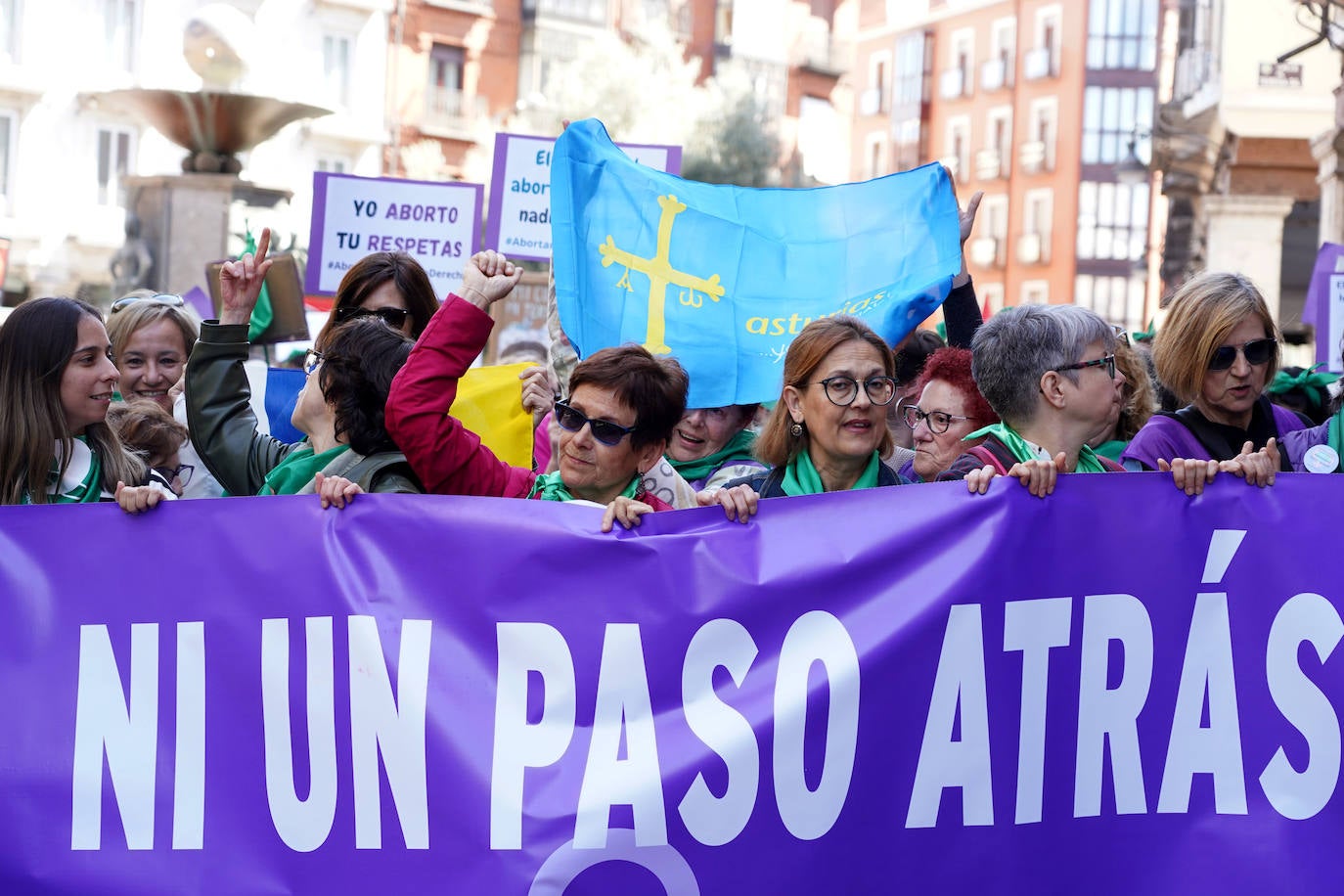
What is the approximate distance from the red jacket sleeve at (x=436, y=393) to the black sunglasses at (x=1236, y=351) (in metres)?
1.83

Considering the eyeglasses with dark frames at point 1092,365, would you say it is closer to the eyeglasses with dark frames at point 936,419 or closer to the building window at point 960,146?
the eyeglasses with dark frames at point 936,419

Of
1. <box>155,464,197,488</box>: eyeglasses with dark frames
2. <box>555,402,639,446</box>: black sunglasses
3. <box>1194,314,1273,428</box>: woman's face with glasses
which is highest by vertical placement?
<box>1194,314,1273,428</box>: woman's face with glasses

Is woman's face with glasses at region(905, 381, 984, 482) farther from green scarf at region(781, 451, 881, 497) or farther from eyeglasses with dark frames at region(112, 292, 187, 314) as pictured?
eyeglasses with dark frames at region(112, 292, 187, 314)

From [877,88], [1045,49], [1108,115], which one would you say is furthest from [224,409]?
[877,88]

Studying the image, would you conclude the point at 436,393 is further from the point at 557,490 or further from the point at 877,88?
the point at 877,88

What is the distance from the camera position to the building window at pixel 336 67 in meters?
43.4

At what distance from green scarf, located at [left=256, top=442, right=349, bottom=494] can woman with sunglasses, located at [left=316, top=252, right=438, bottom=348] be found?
2.25ft

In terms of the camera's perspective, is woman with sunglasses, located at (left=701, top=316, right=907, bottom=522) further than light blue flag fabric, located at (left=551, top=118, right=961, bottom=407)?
No

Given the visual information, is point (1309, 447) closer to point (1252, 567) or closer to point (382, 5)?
point (1252, 567)

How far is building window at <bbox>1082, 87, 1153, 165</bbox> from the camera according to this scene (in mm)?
67312

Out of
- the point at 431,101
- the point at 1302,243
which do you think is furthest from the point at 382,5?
the point at 1302,243

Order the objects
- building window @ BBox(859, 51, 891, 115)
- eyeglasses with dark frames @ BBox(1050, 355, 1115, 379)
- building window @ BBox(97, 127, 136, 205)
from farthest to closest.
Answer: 1. building window @ BBox(859, 51, 891, 115)
2. building window @ BBox(97, 127, 136, 205)
3. eyeglasses with dark frames @ BBox(1050, 355, 1115, 379)

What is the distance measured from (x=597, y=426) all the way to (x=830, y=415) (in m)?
0.54

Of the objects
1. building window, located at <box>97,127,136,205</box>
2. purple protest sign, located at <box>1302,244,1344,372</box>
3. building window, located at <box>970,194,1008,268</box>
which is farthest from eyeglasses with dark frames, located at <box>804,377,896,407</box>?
building window, located at <box>970,194,1008,268</box>
